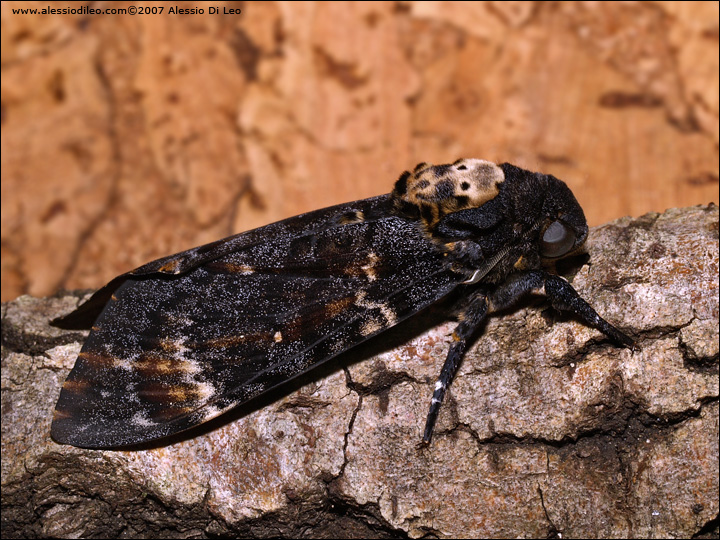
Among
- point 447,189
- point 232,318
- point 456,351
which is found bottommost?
point 456,351

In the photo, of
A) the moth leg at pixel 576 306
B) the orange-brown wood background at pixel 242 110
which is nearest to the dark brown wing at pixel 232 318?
the moth leg at pixel 576 306

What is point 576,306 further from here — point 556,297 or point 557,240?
point 557,240

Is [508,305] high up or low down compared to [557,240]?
down

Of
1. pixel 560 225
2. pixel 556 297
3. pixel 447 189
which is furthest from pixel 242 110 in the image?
pixel 556 297

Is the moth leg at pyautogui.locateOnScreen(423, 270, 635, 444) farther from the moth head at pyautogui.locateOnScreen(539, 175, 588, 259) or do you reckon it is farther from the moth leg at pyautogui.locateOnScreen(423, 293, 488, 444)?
the moth head at pyautogui.locateOnScreen(539, 175, 588, 259)

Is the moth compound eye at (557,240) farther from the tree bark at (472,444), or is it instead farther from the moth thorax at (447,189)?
the moth thorax at (447,189)

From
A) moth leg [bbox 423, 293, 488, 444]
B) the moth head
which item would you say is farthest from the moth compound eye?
moth leg [bbox 423, 293, 488, 444]
